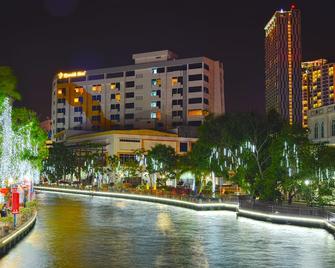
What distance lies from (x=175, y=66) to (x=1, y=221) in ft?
398

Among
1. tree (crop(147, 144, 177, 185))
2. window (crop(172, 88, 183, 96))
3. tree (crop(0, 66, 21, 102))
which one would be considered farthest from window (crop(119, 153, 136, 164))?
tree (crop(0, 66, 21, 102))

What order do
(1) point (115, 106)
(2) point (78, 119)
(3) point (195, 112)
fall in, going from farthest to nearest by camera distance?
(2) point (78, 119), (1) point (115, 106), (3) point (195, 112)

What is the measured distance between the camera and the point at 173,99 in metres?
154

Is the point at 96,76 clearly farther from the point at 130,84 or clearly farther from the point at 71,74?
the point at 130,84

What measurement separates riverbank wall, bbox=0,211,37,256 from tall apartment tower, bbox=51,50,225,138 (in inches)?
4320

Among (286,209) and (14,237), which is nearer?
(14,237)

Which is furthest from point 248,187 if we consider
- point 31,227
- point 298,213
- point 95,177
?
point 95,177

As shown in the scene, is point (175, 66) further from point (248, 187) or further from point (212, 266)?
point (212, 266)

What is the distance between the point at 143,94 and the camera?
158 meters

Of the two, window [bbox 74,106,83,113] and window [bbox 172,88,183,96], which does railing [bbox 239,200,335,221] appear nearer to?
window [bbox 172,88,183,96]

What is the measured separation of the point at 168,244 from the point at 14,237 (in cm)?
954

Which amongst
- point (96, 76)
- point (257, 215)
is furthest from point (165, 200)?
point (96, 76)

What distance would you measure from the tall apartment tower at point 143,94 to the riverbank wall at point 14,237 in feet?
360

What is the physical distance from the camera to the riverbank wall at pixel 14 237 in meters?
30.2
